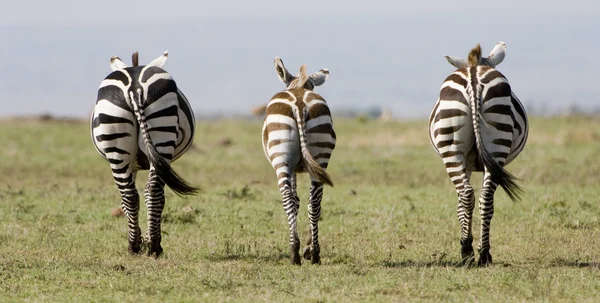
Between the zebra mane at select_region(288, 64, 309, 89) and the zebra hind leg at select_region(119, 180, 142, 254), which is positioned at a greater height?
the zebra mane at select_region(288, 64, 309, 89)

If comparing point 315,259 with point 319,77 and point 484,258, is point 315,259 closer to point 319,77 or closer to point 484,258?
point 484,258

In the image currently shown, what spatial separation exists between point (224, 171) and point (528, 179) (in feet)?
25.9

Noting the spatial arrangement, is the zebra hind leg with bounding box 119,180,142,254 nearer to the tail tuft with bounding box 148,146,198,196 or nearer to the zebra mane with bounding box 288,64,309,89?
the tail tuft with bounding box 148,146,198,196

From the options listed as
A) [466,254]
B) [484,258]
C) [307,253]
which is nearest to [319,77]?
[307,253]

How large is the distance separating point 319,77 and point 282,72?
0.56 metres

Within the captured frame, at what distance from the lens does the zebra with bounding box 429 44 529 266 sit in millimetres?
9742

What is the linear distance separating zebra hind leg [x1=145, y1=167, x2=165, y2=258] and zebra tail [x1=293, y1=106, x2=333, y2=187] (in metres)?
2.04

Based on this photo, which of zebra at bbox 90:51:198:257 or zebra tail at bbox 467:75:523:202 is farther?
zebra at bbox 90:51:198:257

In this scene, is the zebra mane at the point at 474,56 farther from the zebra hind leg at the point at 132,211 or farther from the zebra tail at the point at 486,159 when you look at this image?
the zebra hind leg at the point at 132,211

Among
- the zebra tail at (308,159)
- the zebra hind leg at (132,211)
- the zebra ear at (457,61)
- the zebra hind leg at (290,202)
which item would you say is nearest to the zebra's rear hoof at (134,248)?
the zebra hind leg at (132,211)

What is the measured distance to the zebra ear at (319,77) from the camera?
11328 mm

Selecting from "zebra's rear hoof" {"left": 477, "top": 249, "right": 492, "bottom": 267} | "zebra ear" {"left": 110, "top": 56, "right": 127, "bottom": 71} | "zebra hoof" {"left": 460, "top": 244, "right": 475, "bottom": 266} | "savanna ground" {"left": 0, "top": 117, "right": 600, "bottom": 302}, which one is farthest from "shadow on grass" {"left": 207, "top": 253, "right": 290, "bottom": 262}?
"zebra ear" {"left": 110, "top": 56, "right": 127, "bottom": 71}

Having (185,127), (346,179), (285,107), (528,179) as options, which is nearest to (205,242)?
(185,127)

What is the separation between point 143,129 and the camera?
10.2 metres
